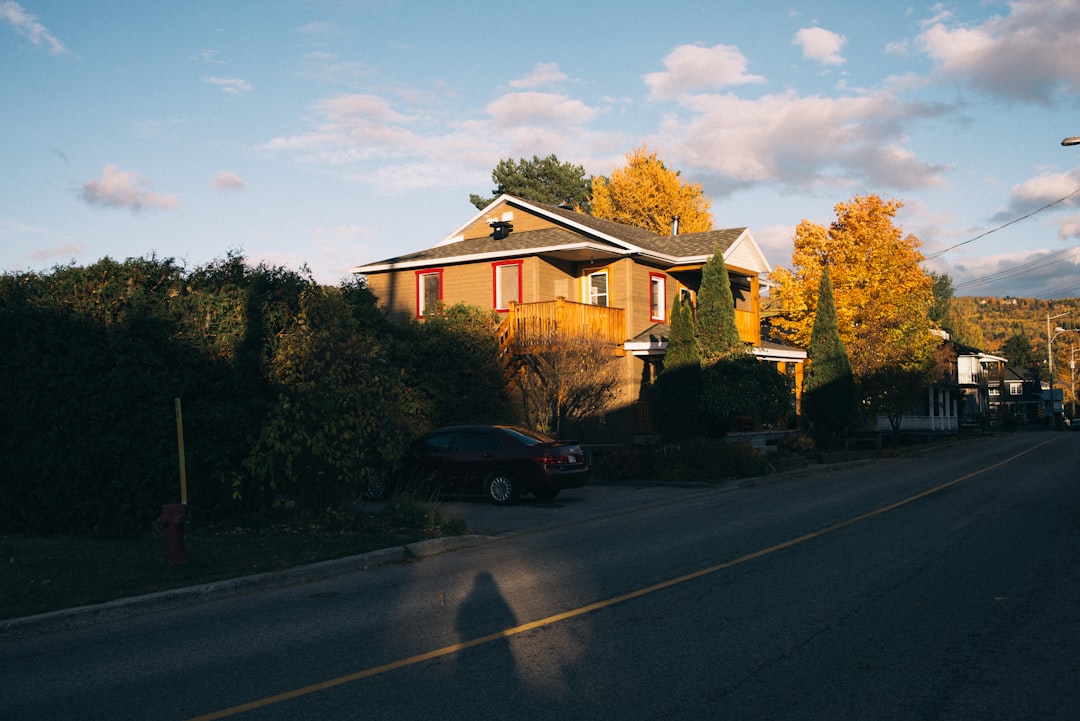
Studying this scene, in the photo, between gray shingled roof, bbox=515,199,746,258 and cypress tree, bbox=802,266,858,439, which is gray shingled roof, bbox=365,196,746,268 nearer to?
gray shingled roof, bbox=515,199,746,258

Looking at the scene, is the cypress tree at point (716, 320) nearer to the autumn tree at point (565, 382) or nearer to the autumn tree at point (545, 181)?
the autumn tree at point (565, 382)

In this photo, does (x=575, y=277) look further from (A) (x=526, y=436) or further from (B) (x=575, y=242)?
(A) (x=526, y=436)

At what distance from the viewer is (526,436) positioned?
1947 centimetres

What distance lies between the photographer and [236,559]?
38.3 ft

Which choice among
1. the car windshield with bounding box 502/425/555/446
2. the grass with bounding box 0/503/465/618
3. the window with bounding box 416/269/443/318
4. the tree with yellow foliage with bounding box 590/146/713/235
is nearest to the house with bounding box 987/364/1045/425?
the tree with yellow foliage with bounding box 590/146/713/235

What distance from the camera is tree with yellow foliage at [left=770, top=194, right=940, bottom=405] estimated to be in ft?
136

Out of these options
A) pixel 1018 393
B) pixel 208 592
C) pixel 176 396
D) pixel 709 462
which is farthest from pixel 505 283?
pixel 1018 393

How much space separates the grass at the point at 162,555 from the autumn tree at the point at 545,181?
5360 cm

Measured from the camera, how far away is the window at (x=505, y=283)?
104 feet

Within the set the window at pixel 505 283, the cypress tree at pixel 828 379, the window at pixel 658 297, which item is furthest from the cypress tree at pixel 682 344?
the cypress tree at pixel 828 379

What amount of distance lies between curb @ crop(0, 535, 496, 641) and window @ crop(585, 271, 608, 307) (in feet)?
65.6

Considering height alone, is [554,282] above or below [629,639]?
above

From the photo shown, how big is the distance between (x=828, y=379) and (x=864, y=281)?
8.37 m

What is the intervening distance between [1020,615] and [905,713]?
3236mm
